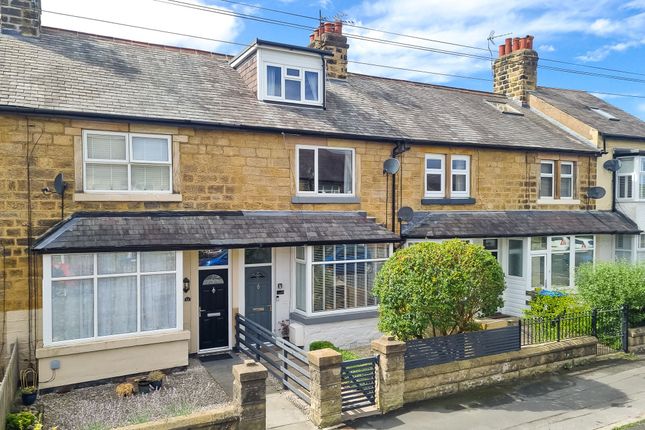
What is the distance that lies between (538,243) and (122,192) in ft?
43.9

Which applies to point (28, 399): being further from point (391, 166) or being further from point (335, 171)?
point (391, 166)

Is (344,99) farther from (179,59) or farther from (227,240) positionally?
(227,240)

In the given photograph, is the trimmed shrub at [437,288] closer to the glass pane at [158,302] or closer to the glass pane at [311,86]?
the glass pane at [158,302]

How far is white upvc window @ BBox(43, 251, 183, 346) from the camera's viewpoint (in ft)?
30.7

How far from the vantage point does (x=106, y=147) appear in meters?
10.5

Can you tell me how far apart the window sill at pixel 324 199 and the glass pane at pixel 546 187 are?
7796mm

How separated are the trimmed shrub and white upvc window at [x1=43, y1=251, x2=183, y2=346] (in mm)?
4725

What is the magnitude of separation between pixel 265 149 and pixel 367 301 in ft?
16.3

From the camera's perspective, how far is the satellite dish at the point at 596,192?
680 inches

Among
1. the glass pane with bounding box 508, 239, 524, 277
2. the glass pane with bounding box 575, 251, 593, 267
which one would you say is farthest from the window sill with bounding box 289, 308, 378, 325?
the glass pane with bounding box 575, 251, 593, 267

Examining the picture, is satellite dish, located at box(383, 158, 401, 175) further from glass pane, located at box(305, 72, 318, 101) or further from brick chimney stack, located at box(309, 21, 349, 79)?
brick chimney stack, located at box(309, 21, 349, 79)

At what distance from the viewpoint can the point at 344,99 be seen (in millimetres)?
15336

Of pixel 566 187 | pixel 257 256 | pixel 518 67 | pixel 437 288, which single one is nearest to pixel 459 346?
pixel 437 288

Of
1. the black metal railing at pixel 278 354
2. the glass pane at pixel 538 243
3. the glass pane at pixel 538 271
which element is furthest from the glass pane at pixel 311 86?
the glass pane at pixel 538 271
